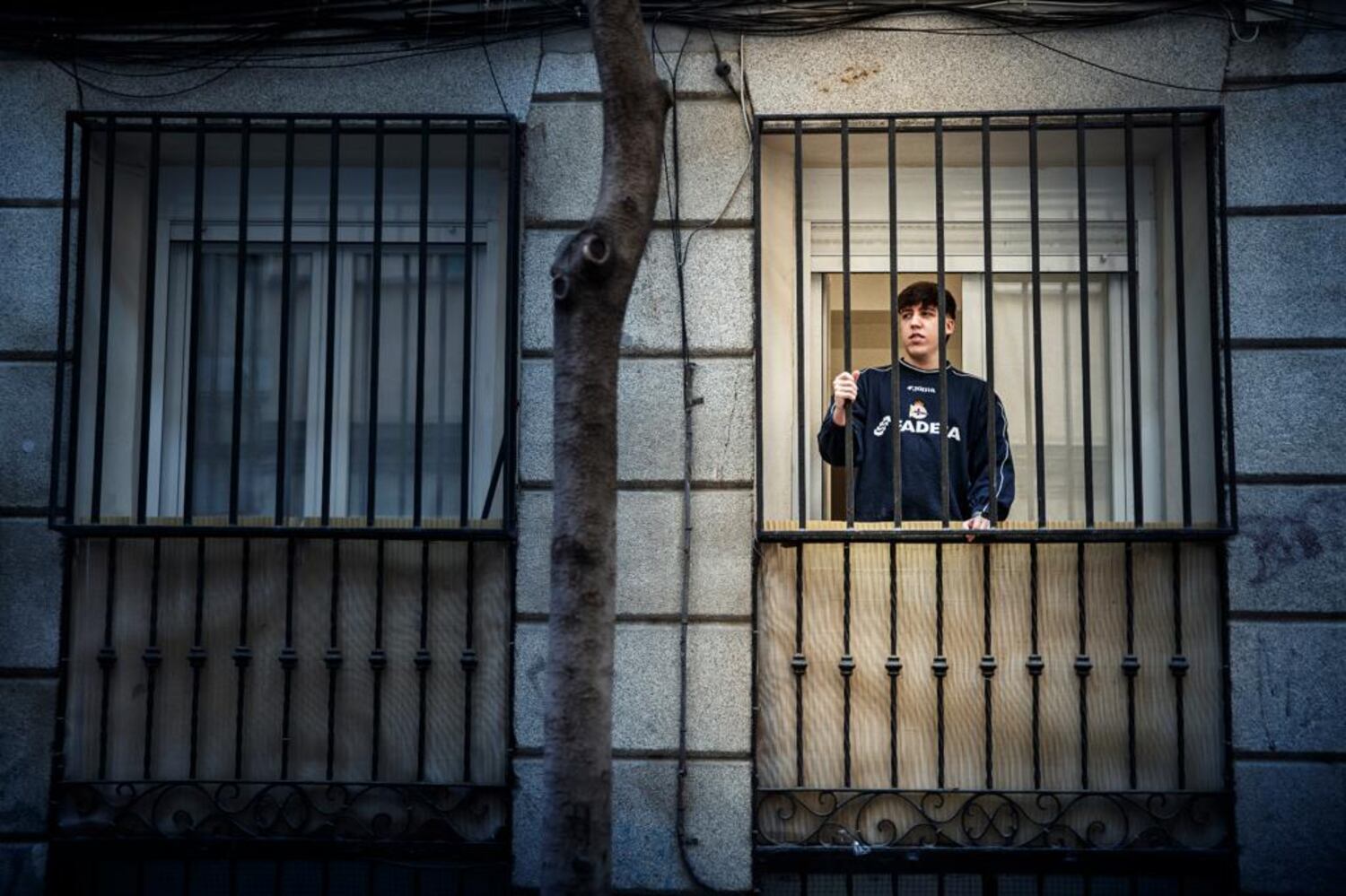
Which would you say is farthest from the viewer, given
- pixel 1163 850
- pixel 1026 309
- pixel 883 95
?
pixel 1026 309

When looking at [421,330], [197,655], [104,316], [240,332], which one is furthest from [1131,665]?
[104,316]

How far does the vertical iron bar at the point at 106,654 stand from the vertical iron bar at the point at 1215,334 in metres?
5.22

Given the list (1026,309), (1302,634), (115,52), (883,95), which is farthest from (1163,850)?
(115,52)

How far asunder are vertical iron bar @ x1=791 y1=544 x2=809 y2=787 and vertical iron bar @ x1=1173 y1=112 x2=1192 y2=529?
5.82 feet

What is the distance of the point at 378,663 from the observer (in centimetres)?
627

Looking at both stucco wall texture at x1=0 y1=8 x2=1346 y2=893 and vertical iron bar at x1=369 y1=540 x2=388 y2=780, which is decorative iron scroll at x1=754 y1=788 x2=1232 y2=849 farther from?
vertical iron bar at x1=369 y1=540 x2=388 y2=780

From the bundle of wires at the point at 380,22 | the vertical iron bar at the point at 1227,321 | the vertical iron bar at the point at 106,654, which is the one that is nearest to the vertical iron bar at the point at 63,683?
the vertical iron bar at the point at 106,654

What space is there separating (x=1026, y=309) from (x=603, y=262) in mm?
3323

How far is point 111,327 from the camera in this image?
673 cm

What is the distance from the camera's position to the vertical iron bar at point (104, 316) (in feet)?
20.7

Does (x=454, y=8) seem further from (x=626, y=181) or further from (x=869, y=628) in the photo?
(x=869, y=628)

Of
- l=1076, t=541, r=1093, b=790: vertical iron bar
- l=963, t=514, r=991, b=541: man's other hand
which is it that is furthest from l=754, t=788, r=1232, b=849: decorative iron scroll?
l=963, t=514, r=991, b=541: man's other hand

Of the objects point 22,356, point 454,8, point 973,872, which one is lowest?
point 973,872

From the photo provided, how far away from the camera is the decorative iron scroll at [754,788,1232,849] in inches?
240
